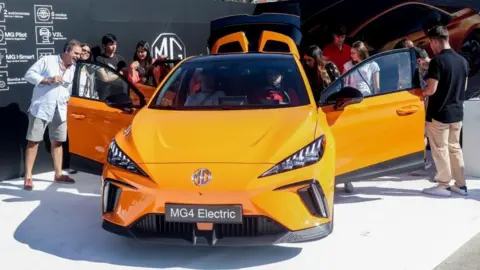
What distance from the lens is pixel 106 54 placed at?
8133 mm

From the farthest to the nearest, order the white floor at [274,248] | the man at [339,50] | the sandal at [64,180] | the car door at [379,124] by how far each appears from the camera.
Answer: the man at [339,50] < the sandal at [64,180] < the car door at [379,124] < the white floor at [274,248]

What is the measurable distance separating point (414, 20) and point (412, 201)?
424cm

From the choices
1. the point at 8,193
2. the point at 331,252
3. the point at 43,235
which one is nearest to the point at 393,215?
the point at 331,252

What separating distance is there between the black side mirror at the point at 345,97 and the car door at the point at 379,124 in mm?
11

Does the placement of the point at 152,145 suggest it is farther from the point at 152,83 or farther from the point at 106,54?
the point at 106,54

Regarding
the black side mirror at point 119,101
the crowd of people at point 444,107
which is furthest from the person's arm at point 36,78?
the crowd of people at point 444,107

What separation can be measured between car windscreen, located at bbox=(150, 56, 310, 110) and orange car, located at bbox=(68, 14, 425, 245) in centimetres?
1

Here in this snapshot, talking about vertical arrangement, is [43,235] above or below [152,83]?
below

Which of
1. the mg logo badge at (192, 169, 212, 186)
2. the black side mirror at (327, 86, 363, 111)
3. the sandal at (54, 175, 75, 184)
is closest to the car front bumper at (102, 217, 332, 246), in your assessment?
the mg logo badge at (192, 169, 212, 186)

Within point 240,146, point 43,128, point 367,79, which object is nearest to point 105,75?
point 43,128

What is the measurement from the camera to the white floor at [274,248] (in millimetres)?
4285

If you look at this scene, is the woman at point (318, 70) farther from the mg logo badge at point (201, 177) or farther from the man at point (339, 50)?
the mg logo badge at point (201, 177)

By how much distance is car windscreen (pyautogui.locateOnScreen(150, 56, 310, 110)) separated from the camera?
4984 millimetres

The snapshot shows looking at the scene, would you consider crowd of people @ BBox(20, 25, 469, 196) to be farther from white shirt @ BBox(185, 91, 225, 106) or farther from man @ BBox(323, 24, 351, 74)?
man @ BBox(323, 24, 351, 74)
